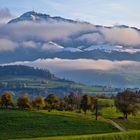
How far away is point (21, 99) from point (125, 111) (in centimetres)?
4124

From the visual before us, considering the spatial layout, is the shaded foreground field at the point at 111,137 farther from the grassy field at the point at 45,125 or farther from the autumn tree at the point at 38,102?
the autumn tree at the point at 38,102

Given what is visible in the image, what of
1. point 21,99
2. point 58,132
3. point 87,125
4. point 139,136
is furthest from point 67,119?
point 139,136

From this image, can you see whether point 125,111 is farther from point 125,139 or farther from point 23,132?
point 125,139

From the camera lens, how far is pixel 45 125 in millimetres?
147000

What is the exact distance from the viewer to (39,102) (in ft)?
650

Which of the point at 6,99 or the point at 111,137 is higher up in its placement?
the point at 6,99

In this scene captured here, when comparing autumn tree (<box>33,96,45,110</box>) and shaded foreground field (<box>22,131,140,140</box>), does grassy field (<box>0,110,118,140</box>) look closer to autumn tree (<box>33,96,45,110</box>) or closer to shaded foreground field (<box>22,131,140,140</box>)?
autumn tree (<box>33,96,45,110</box>)

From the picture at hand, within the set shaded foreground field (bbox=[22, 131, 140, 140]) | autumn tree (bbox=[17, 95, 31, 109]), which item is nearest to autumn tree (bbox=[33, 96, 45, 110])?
autumn tree (bbox=[17, 95, 31, 109])

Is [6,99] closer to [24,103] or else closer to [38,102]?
[24,103]

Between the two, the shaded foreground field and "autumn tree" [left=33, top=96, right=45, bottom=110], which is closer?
the shaded foreground field

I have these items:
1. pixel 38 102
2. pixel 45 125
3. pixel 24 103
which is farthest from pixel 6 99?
pixel 45 125

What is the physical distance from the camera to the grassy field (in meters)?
135

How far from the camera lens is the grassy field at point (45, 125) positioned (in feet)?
442

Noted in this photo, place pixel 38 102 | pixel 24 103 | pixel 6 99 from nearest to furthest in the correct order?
pixel 24 103 → pixel 6 99 → pixel 38 102
